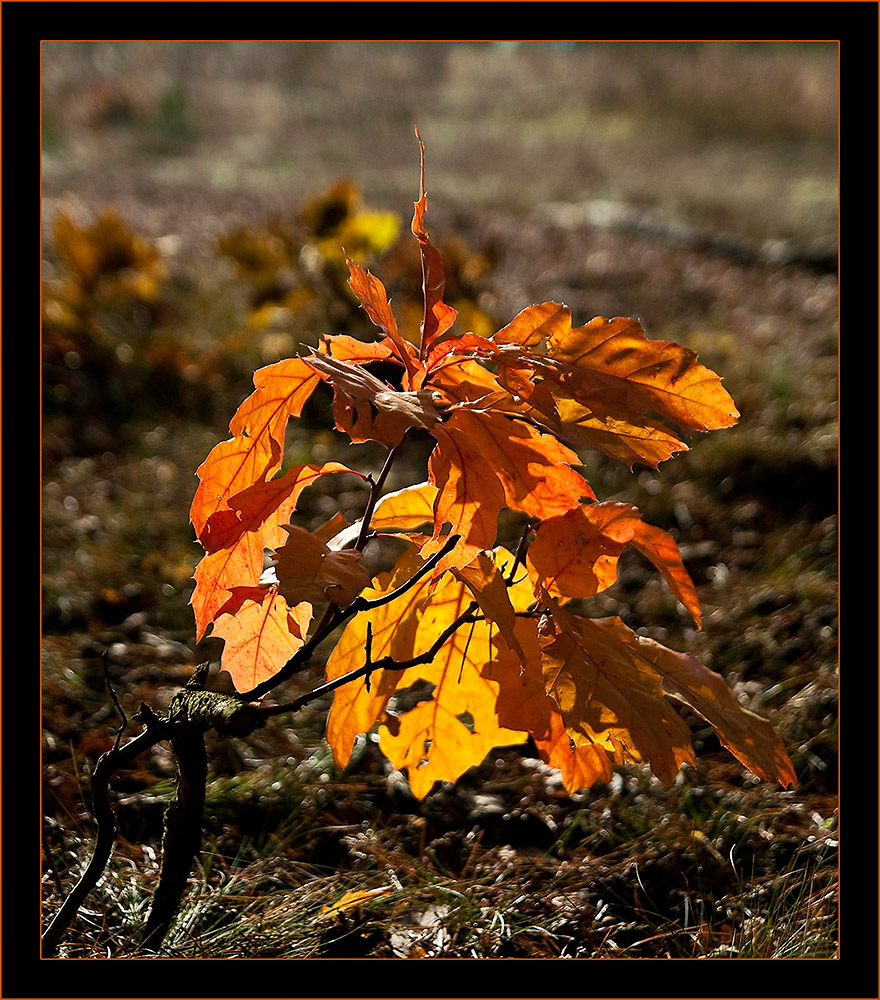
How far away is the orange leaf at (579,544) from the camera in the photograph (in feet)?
3.26

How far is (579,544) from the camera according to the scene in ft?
3.27

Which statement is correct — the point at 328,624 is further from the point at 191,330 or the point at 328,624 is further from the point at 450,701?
the point at 191,330

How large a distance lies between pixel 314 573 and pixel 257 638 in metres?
0.29

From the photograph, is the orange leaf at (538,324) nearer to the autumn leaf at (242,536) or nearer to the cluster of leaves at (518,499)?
the cluster of leaves at (518,499)

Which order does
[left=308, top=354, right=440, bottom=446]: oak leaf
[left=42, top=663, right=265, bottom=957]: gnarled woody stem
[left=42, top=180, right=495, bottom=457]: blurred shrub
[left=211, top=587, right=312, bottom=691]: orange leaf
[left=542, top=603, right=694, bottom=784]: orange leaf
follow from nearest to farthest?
[left=308, top=354, right=440, bottom=446]: oak leaf → [left=542, top=603, right=694, bottom=784]: orange leaf → [left=42, top=663, right=265, bottom=957]: gnarled woody stem → [left=211, top=587, right=312, bottom=691]: orange leaf → [left=42, top=180, right=495, bottom=457]: blurred shrub

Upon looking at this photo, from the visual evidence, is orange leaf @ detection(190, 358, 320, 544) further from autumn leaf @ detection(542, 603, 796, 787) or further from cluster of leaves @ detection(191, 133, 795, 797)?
autumn leaf @ detection(542, 603, 796, 787)

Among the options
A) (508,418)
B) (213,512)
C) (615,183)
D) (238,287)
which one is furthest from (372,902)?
(615,183)

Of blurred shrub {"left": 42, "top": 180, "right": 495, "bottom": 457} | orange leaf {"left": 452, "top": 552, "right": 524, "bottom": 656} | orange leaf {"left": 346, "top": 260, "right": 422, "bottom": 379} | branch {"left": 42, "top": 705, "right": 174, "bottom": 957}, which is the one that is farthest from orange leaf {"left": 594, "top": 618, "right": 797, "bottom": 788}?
blurred shrub {"left": 42, "top": 180, "right": 495, "bottom": 457}

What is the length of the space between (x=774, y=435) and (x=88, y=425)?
8.16ft

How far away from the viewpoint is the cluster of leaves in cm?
92

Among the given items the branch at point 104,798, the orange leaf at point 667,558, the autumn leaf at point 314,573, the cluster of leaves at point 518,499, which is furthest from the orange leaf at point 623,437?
the branch at point 104,798

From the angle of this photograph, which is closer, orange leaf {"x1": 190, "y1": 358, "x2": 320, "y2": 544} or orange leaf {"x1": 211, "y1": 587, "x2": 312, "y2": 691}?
orange leaf {"x1": 190, "y1": 358, "x2": 320, "y2": 544}

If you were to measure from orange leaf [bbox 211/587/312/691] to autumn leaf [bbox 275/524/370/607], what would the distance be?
9.5 inches
